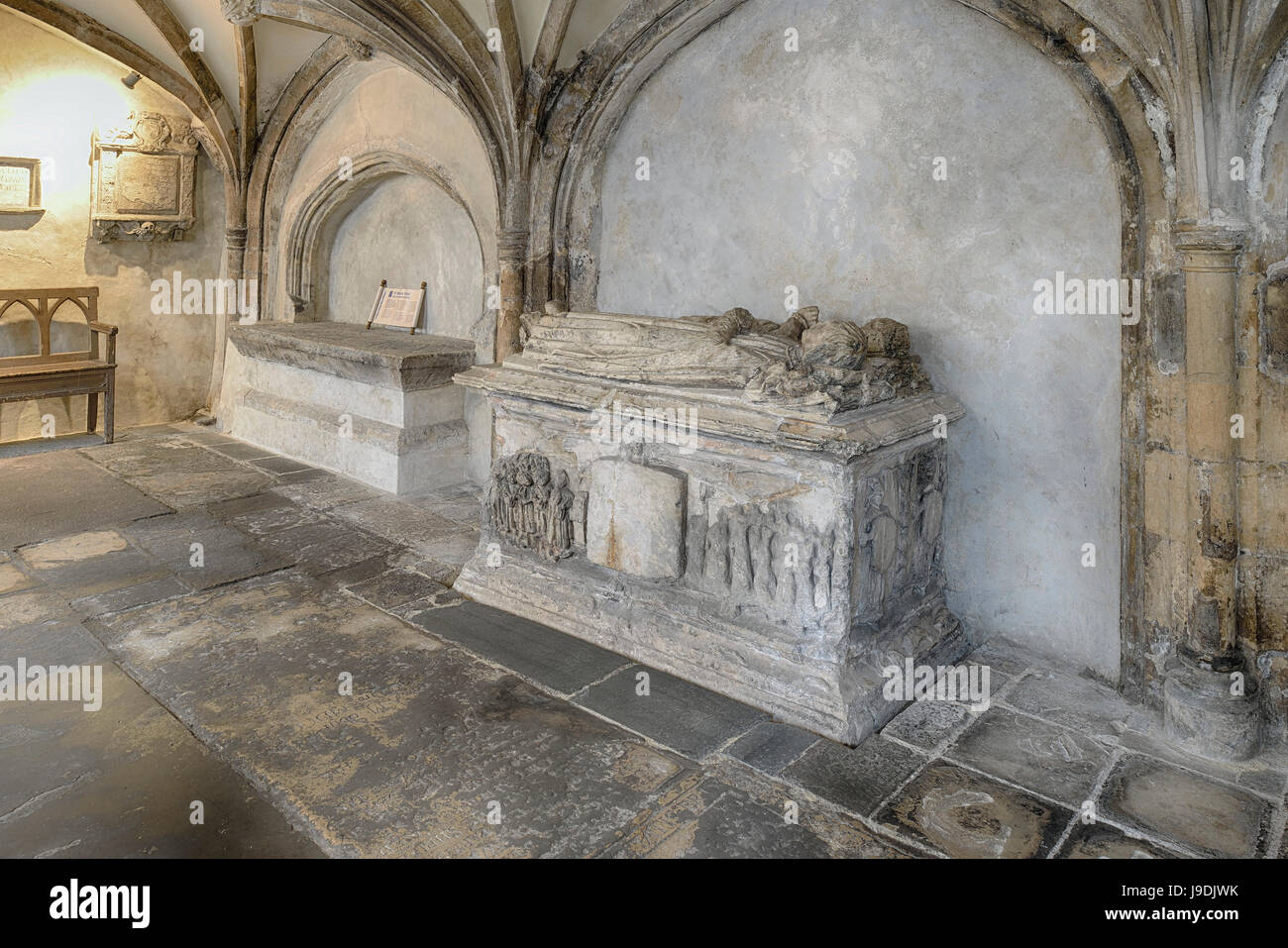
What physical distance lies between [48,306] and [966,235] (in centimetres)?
723

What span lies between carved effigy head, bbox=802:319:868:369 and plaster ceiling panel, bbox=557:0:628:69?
2646 mm

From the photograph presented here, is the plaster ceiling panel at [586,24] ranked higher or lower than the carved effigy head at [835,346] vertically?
higher

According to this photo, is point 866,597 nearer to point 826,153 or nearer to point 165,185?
point 826,153

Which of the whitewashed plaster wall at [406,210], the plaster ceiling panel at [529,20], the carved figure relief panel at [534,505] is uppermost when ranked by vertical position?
the plaster ceiling panel at [529,20]

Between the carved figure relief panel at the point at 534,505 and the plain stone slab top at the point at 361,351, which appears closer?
the carved figure relief panel at the point at 534,505

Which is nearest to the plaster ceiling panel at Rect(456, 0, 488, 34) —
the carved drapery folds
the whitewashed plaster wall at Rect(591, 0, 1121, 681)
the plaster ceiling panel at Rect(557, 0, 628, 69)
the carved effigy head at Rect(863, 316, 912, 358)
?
the plaster ceiling panel at Rect(557, 0, 628, 69)

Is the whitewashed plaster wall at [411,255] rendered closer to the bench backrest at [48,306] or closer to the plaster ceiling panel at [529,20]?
the plaster ceiling panel at [529,20]

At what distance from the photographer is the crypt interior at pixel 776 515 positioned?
291 centimetres

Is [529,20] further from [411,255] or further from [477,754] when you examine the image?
[477,754]

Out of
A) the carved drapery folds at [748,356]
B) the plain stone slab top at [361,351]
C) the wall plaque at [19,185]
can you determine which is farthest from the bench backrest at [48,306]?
the carved drapery folds at [748,356]

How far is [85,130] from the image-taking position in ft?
25.1
